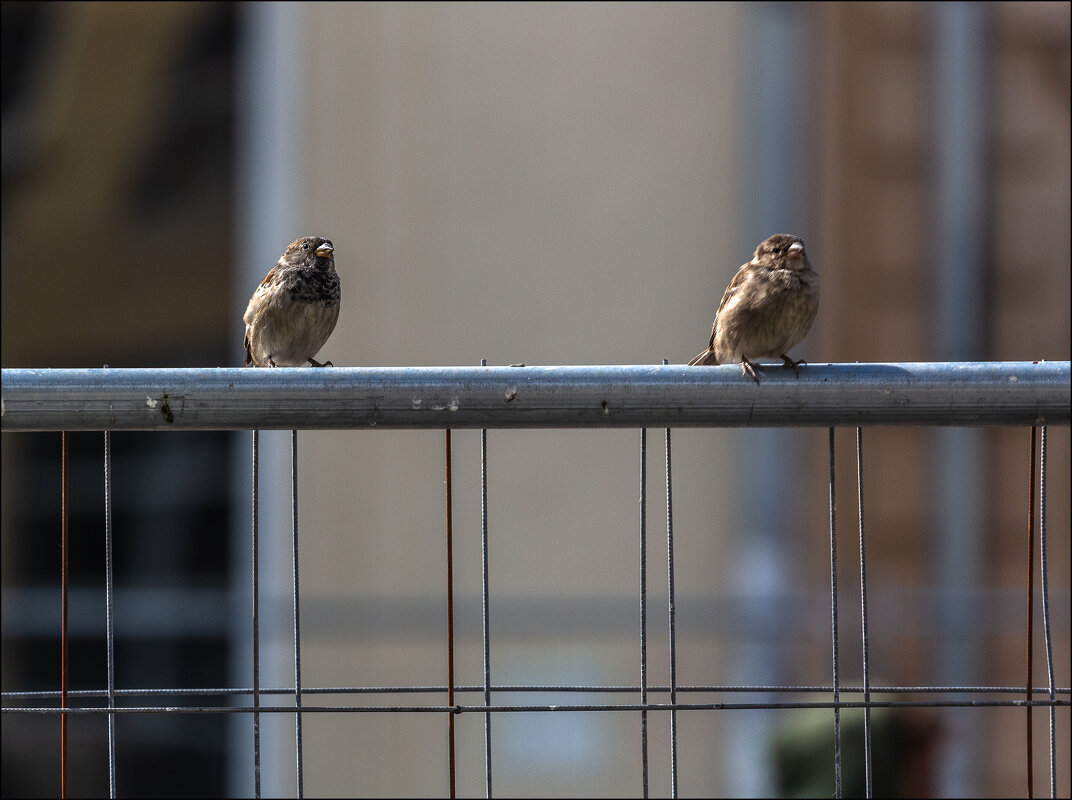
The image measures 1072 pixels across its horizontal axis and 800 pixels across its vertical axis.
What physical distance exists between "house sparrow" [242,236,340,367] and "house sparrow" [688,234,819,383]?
0.89 m

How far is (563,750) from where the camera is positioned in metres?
5.07

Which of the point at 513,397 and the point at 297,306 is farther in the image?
the point at 297,306

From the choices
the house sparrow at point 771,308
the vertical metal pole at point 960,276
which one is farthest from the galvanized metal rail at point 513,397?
the vertical metal pole at point 960,276

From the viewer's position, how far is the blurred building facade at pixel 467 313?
16.3 feet

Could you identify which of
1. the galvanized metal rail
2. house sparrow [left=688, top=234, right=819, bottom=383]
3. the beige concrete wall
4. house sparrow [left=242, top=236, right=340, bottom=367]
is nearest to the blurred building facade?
the beige concrete wall

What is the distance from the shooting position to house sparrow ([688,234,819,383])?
8.07 ft

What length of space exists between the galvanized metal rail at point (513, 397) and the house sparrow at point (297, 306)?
159 cm

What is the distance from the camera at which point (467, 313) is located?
496 centimetres

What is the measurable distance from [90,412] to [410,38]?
3840mm

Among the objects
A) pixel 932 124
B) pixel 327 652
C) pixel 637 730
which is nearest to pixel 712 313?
pixel 932 124

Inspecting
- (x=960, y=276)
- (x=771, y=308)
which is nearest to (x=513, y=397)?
(x=771, y=308)

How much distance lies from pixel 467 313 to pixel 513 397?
144 inches

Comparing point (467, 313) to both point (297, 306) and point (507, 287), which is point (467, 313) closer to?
point (507, 287)

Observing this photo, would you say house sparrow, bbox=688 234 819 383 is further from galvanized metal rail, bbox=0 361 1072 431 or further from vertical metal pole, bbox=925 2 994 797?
vertical metal pole, bbox=925 2 994 797
